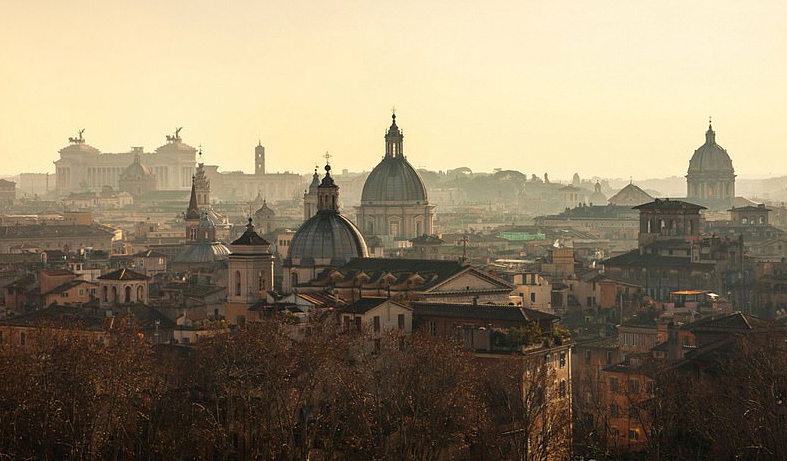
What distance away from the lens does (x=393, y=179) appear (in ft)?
436

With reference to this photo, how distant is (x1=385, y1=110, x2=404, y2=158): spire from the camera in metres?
132

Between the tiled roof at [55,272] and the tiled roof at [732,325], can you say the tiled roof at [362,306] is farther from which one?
the tiled roof at [55,272]

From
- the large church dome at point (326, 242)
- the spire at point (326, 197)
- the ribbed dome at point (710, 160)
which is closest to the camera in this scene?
the large church dome at point (326, 242)

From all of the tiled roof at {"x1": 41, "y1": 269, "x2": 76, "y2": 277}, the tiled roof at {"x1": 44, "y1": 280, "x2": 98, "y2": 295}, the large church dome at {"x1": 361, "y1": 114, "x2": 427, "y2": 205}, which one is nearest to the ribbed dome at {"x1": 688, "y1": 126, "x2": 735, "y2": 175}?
the large church dome at {"x1": 361, "y1": 114, "x2": 427, "y2": 205}

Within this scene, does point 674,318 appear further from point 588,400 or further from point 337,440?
point 337,440

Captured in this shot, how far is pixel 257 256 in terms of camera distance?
7412cm

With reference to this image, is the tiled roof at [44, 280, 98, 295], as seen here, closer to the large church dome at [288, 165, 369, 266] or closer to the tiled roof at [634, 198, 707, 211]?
the large church dome at [288, 165, 369, 266]

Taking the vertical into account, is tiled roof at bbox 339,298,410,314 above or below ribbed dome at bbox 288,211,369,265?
below

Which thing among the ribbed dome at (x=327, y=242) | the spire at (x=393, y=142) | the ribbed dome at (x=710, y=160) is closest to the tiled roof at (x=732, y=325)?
the ribbed dome at (x=327, y=242)

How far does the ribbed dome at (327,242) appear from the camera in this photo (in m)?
78.1

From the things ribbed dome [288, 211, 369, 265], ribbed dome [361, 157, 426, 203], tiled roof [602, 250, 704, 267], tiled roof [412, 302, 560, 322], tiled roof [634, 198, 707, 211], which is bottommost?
tiled roof [412, 302, 560, 322]

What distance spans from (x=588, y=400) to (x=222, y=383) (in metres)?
14.5

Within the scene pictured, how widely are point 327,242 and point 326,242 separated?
1.5 inches

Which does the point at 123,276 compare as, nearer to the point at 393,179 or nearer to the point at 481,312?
the point at 481,312
